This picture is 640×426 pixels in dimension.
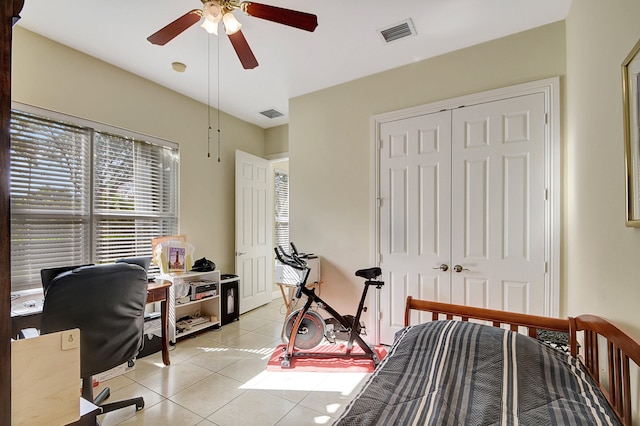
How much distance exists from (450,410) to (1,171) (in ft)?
4.80

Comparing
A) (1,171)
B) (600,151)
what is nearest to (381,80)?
(600,151)

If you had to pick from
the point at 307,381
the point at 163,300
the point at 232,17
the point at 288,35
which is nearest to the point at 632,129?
the point at 232,17

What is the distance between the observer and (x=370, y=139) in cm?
318

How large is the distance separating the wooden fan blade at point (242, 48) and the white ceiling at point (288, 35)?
0.37 m

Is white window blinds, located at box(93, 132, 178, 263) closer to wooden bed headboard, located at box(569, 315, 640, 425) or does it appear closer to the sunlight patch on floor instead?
the sunlight patch on floor

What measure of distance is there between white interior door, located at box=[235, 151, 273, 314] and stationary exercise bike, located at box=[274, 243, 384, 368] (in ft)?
4.99

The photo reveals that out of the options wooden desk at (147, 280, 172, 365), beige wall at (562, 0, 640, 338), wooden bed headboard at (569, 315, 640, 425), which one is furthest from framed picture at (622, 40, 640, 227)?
wooden desk at (147, 280, 172, 365)

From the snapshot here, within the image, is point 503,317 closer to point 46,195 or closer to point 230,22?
point 230,22

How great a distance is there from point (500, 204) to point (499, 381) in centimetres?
174

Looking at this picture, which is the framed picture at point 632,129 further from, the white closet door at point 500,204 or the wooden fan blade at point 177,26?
the wooden fan blade at point 177,26

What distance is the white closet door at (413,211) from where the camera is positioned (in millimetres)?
2754

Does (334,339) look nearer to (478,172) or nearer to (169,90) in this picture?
(478,172)

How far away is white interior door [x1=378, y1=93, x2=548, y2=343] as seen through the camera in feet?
7.88

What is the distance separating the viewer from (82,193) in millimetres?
2775
